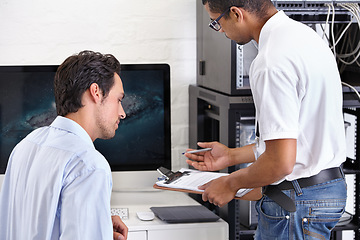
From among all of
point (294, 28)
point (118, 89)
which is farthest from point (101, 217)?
point (294, 28)

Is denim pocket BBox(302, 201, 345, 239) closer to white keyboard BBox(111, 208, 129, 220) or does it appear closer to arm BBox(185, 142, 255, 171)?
arm BBox(185, 142, 255, 171)

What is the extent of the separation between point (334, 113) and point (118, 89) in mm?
599

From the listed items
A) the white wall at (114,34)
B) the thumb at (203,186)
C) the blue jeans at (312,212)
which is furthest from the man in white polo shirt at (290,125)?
the white wall at (114,34)

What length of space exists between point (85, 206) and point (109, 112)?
0.33 meters

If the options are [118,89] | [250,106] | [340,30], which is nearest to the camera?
[118,89]

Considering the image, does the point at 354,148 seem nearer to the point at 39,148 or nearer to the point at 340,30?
the point at 340,30

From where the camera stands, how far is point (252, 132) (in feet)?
7.29

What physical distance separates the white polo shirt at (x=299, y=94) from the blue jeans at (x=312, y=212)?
0.06 metres

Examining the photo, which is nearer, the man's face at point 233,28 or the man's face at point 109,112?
the man's face at point 109,112

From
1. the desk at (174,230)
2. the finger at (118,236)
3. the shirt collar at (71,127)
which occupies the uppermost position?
the shirt collar at (71,127)

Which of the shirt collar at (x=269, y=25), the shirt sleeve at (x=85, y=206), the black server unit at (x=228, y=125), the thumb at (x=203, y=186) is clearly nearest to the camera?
the shirt sleeve at (x=85, y=206)

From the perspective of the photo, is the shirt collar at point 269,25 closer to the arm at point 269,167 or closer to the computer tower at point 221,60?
the arm at point 269,167

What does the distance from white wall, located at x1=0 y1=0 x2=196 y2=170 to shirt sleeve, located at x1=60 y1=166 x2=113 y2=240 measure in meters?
1.44

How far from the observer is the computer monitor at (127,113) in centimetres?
226
